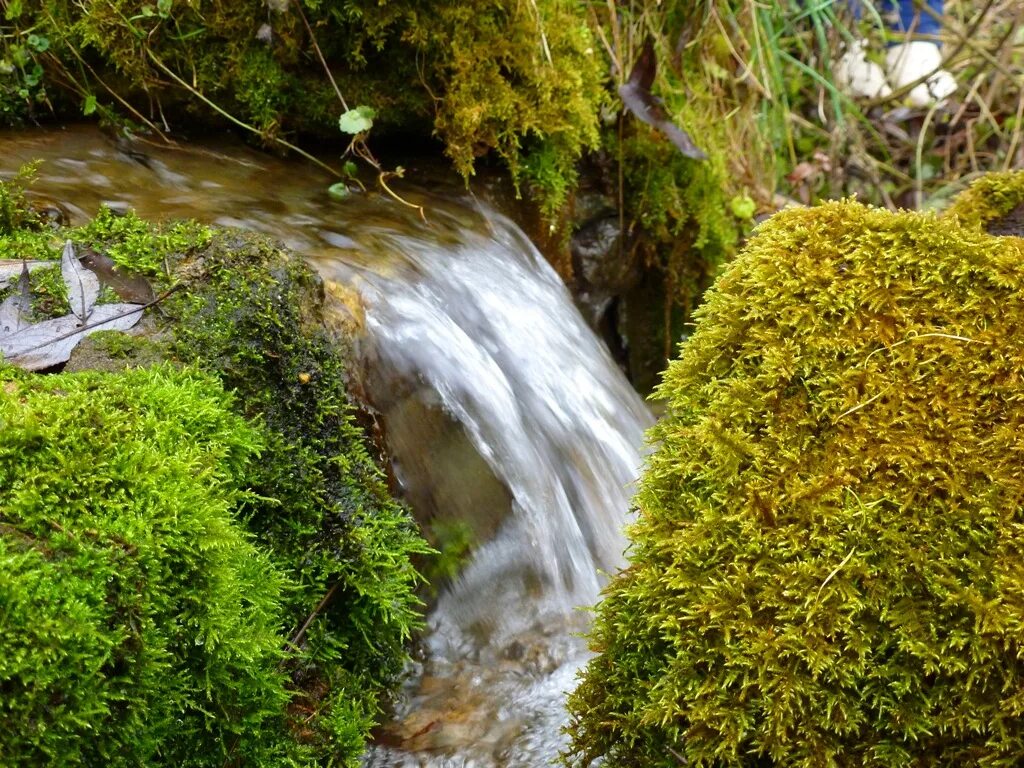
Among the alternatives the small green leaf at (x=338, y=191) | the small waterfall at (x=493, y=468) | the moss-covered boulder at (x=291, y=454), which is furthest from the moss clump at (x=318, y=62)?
the moss-covered boulder at (x=291, y=454)

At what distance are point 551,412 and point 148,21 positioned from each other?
2.23 m

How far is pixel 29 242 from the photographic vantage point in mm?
2168

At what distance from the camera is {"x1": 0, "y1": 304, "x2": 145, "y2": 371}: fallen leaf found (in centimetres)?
181

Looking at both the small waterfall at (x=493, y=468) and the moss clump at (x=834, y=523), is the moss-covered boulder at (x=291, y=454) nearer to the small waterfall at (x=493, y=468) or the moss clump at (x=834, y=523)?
the small waterfall at (x=493, y=468)

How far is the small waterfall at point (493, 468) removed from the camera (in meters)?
2.23

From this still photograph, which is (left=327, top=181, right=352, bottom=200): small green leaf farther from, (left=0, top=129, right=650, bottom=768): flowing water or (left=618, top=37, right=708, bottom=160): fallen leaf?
(left=618, top=37, right=708, bottom=160): fallen leaf

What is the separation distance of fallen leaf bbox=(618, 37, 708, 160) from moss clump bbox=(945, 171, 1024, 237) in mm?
1744

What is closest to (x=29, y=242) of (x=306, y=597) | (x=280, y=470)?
(x=280, y=470)

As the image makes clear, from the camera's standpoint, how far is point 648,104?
4148mm

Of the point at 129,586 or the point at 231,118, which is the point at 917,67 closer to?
the point at 231,118

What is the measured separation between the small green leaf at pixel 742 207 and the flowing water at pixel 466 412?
1.61 meters

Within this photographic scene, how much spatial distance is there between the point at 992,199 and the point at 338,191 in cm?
231

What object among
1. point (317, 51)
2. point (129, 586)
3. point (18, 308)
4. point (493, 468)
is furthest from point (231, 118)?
point (129, 586)

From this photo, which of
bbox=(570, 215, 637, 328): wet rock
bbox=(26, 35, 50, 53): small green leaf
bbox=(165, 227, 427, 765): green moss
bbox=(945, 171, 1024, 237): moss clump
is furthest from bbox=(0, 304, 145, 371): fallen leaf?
bbox=(570, 215, 637, 328): wet rock
